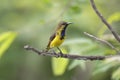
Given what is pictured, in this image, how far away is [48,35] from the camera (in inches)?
128

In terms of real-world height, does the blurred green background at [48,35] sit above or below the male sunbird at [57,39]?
below

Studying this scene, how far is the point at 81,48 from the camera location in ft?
5.79

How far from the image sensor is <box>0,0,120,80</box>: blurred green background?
176 cm

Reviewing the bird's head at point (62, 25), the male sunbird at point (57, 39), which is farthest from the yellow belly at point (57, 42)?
the bird's head at point (62, 25)

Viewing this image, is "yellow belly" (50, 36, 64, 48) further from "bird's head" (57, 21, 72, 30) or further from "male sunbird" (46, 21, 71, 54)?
"bird's head" (57, 21, 72, 30)

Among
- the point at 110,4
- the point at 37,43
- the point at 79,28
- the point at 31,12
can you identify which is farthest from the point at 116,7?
the point at 31,12

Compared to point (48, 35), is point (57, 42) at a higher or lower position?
higher

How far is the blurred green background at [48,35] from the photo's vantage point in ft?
5.77

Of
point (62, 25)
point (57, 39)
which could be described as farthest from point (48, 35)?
point (57, 39)

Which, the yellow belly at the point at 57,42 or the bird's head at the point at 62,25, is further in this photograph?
the bird's head at the point at 62,25

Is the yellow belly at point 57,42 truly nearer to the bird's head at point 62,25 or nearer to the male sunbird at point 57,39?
the male sunbird at point 57,39

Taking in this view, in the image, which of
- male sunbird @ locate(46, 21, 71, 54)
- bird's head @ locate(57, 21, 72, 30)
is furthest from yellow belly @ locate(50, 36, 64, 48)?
bird's head @ locate(57, 21, 72, 30)

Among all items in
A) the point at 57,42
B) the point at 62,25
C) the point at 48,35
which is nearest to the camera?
the point at 57,42

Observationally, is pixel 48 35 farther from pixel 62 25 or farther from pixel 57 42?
pixel 57 42
